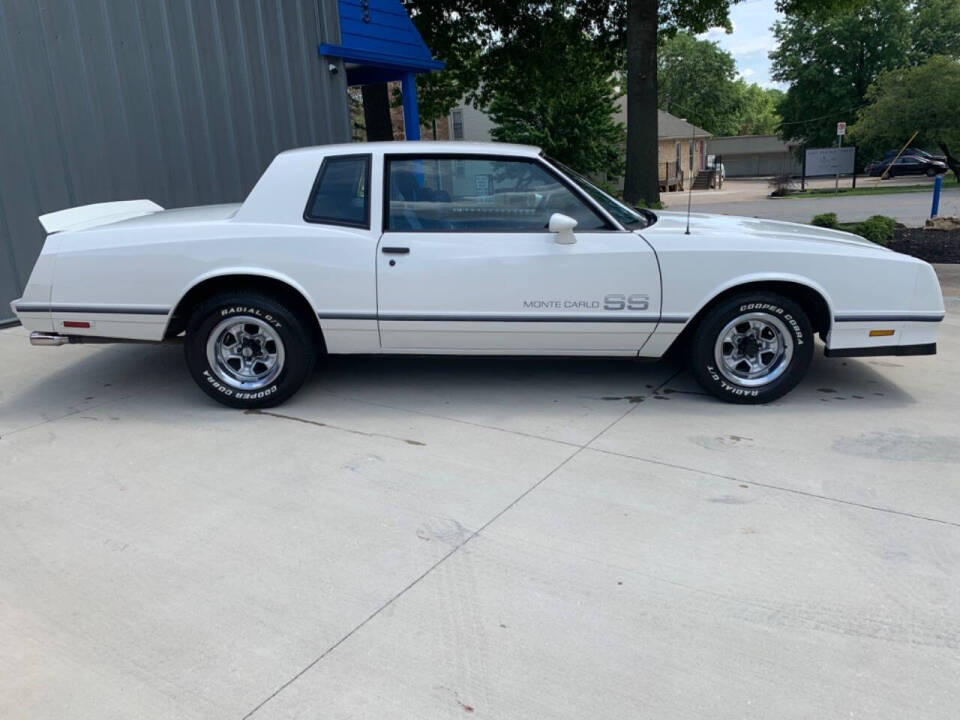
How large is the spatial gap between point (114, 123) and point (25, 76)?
908 mm

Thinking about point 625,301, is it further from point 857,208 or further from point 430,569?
point 857,208

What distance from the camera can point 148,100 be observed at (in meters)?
7.86

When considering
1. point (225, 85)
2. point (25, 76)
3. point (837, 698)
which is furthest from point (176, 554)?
point (225, 85)

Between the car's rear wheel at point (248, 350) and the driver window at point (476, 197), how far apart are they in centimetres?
92

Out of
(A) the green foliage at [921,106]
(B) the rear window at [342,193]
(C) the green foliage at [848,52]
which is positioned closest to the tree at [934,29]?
(C) the green foliage at [848,52]

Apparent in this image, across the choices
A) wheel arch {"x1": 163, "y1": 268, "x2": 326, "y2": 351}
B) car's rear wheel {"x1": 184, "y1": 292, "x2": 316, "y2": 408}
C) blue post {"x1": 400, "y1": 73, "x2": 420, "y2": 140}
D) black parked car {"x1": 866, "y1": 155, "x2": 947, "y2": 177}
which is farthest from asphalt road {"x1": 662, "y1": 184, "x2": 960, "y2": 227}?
car's rear wheel {"x1": 184, "y1": 292, "x2": 316, "y2": 408}

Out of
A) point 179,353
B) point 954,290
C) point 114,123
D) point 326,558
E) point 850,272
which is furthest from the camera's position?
point 954,290

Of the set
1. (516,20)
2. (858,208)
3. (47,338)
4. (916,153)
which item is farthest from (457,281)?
(916,153)

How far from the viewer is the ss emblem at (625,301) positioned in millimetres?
4531

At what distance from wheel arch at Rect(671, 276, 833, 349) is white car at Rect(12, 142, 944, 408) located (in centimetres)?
1

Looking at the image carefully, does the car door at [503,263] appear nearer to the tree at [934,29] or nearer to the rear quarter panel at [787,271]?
the rear quarter panel at [787,271]

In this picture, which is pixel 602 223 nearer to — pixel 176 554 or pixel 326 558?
pixel 326 558

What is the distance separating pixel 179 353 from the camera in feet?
20.5

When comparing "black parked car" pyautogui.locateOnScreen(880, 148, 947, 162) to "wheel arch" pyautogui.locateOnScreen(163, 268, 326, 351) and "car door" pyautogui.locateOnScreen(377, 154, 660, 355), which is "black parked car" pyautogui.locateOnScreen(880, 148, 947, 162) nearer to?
"car door" pyautogui.locateOnScreen(377, 154, 660, 355)
